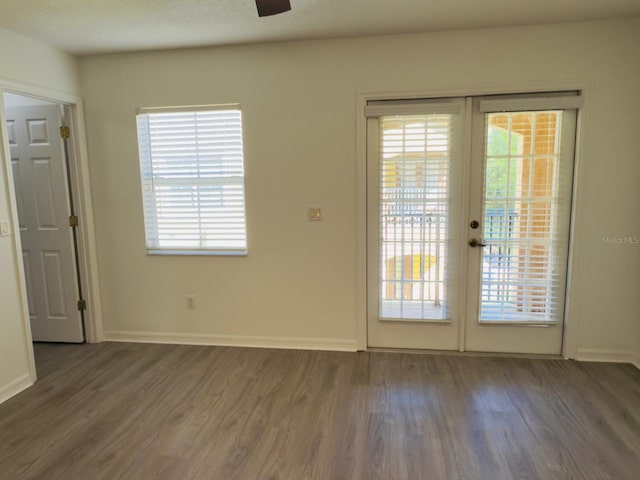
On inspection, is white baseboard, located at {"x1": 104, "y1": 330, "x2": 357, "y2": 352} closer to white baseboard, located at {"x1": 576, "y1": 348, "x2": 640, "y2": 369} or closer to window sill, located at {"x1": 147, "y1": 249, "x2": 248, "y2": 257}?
window sill, located at {"x1": 147, "y1": 249, "x2": 248, "y2": 257}

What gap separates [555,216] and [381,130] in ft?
4.91

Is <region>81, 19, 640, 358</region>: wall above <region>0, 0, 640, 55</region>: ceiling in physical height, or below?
below

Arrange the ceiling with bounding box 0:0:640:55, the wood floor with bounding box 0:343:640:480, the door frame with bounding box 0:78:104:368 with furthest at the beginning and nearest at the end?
the door frame with bounding box 0:78:104:368, the ceiling with bounding box 0:0:640:55, the wood floor with bounding box 0:343:640:480

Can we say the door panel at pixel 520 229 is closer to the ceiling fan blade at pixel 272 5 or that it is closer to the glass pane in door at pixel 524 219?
the glass pane in door at pixel 524 219

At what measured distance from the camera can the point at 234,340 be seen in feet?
10.7

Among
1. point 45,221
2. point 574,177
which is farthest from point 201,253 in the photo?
point 574,177

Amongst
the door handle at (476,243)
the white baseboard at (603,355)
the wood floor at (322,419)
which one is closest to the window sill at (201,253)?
the wood floor at (322,419)

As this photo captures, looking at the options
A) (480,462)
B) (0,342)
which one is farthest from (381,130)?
(0,342)

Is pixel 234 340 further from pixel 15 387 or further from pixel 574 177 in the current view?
pixel 574 177

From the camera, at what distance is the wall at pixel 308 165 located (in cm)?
266

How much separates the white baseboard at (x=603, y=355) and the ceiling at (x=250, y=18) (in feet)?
8.03

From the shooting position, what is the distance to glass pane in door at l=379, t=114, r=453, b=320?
2848mm

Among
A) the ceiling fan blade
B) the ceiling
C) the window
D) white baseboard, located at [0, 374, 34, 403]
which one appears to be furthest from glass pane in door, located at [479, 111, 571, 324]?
white baseboard, located at [0, 374, 34, 403]

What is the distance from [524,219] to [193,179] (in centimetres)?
272
